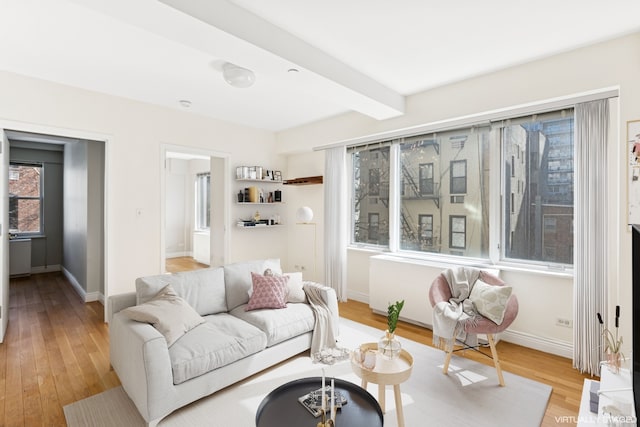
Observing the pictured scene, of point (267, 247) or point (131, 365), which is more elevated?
point (267, 247)

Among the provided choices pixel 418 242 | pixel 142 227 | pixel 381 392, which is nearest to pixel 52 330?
pixel 142 227

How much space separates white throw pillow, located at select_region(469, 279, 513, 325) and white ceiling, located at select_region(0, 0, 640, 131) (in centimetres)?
201

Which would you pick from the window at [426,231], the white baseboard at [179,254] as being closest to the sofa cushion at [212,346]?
the window at [426,231]

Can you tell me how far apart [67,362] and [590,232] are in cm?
463

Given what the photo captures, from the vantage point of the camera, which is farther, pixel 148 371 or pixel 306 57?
pixel 306 57

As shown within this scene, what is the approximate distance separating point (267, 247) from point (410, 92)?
338cm

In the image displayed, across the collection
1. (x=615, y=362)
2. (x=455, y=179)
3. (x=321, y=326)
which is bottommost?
(x=321, y=326)

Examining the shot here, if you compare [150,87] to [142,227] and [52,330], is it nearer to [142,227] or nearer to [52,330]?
[142,227]

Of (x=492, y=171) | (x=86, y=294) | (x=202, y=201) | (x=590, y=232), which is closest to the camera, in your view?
(x=590, y=232)

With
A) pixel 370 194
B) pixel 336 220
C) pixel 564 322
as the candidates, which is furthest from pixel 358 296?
pixel 564 322

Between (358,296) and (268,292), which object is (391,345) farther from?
(358,296)

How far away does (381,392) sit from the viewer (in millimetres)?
1950

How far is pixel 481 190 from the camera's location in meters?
3.62

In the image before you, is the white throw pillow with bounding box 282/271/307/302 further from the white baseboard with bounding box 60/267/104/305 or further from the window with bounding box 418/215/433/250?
the white baseboard with bounding box 60/267/104/305
